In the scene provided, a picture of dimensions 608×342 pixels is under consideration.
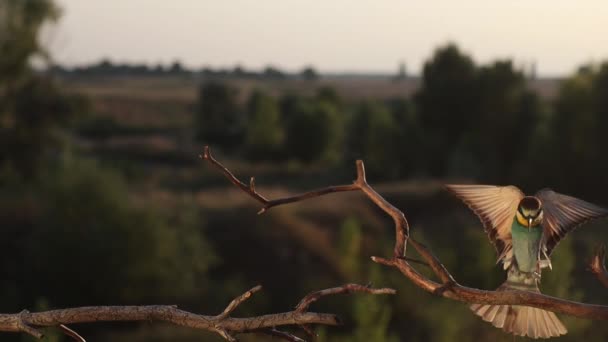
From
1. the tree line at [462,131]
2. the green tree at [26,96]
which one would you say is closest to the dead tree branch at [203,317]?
the green tree at [26,96]

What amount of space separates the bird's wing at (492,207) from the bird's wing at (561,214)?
0.06 meters

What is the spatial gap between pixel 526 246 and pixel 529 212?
0.07m

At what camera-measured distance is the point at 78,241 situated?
61.9 ft

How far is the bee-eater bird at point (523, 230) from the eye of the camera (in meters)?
1.03

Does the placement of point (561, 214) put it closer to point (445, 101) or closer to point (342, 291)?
point (342, 291)

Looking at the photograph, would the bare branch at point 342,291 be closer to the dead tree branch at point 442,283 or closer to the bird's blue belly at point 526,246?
the dead tree branch at point 442,283

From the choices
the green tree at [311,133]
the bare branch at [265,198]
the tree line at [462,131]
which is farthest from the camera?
the green tree at [311,133]

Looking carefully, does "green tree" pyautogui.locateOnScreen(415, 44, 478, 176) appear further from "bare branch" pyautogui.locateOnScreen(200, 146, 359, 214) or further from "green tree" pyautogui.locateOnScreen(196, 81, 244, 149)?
"bare branch" pyautogui.locateOnScreen(200, 146, 359, 214)

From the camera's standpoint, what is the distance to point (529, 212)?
1.09 metres

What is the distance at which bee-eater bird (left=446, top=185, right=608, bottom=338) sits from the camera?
1.03m

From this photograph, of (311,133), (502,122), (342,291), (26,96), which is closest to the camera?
(342,291)

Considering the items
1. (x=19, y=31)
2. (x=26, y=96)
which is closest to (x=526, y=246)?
(x=19, y=31)

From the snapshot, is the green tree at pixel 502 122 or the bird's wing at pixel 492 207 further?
the green tree at pixel 502 122

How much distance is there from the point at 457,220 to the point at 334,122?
26037 mm
